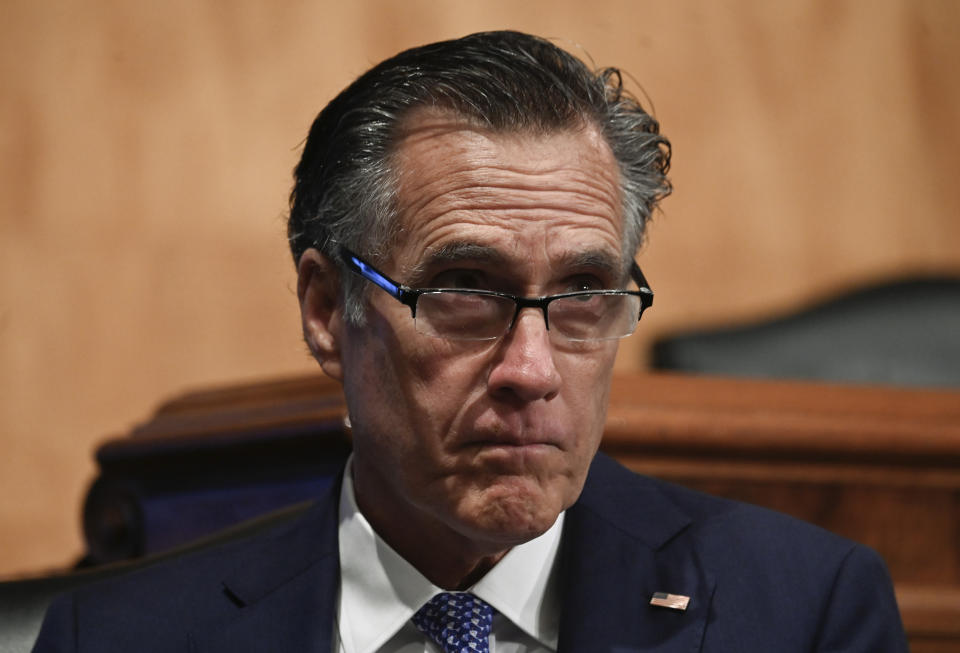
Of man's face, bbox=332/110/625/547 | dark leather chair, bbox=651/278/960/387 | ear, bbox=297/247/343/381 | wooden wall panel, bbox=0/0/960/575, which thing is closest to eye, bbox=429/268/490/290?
man's face, bbox=332/110/625/547

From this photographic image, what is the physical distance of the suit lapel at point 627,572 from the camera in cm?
133

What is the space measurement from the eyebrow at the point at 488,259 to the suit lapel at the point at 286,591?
0.41 m

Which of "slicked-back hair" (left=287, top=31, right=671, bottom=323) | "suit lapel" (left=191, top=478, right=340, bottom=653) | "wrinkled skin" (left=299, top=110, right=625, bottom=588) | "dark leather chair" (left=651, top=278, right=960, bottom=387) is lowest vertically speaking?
"dark leather chair" (left=651, top=278, right=960, bottom=387)

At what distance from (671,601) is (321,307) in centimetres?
61

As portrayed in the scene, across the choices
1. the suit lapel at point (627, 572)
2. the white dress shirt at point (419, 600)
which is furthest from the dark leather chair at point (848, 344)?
the white dress shirt at point (419, 600)

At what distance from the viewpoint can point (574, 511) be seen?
4.89ft

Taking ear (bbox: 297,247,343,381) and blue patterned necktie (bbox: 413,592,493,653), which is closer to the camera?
blue patterned necktie (bbox: 413,592,493,653)

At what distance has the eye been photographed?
4.39 ft

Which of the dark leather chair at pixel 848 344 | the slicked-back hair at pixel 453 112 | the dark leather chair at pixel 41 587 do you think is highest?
the slicked-back hair at pixel 453 112

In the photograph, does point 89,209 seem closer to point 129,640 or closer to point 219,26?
point 219,26

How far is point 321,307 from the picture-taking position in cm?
153

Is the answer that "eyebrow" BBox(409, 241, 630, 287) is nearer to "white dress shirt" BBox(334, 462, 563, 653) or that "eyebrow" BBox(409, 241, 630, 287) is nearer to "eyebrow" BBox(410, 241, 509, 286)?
"eyebrow" BBox(410, 241, 509, 286)

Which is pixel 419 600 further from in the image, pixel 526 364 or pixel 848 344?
pixel 848 344

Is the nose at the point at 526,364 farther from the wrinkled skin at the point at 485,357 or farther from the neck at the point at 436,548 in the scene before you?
the neck at the point at 436,548
